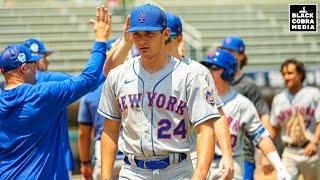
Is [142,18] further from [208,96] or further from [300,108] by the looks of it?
[300,108]

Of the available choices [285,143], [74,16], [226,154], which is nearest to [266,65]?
[74,16]

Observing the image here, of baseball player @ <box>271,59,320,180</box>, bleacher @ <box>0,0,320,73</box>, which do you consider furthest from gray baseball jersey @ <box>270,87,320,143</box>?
bleacher @ <box>0,0,320,73</box>

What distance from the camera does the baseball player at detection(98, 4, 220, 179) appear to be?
195 inches

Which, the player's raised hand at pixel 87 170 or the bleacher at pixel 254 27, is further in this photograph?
the bleacher at pixel 254 27

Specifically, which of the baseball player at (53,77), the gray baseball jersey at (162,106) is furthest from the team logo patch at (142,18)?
the baseball player at (53,77)

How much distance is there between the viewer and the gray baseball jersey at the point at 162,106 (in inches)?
196

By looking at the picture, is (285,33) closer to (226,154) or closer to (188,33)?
(188,33)

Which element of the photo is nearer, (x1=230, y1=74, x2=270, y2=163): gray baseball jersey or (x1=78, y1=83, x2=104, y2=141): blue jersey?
(x1=78, y1=83, x2=104, y2=141): blue jersey

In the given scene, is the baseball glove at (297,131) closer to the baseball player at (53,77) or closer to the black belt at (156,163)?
the baseball player at (53,77)

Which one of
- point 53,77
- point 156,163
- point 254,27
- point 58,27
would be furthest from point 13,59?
point 254,27

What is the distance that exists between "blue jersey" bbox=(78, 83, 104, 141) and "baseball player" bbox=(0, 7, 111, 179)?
1.63 meters

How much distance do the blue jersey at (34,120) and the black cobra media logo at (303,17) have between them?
1.81 m

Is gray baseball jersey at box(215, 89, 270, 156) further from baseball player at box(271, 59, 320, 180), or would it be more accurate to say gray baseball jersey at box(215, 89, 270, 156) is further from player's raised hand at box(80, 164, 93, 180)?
baseball player at box(271, 59, 320, 180)

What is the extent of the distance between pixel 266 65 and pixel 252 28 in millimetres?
1330
